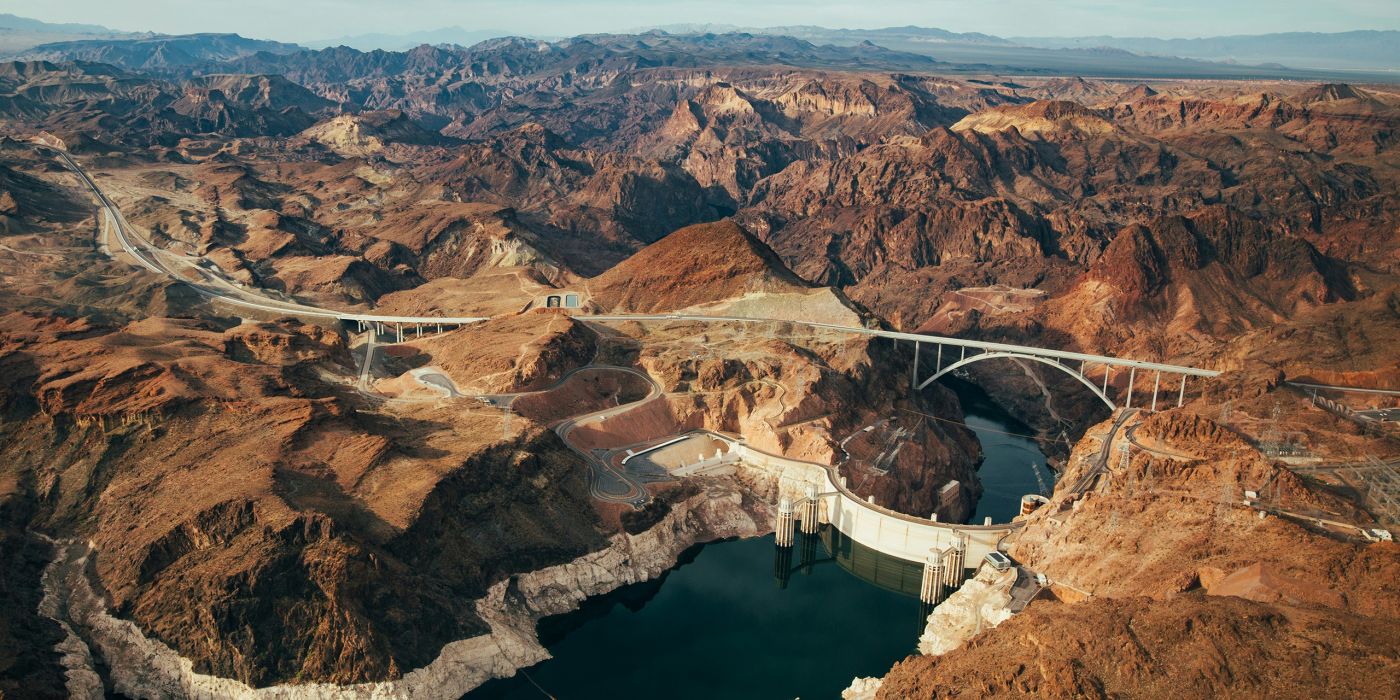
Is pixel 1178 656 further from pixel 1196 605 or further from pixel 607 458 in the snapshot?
pixel 607 458

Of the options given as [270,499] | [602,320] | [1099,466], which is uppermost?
[270,499]

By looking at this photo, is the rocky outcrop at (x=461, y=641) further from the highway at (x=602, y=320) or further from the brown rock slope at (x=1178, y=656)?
the brown rock slope at (x=1178, y=656)

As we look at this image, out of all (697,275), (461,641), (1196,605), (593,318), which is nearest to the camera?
(1196,605)

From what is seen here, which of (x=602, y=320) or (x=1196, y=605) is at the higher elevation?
(x=1196, y=605)

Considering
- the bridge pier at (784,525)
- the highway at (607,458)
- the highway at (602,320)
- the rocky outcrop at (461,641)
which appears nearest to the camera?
the rocky outcrop at (461,641)

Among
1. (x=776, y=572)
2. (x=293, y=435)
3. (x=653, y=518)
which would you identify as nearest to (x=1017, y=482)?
(x=776, y=572)

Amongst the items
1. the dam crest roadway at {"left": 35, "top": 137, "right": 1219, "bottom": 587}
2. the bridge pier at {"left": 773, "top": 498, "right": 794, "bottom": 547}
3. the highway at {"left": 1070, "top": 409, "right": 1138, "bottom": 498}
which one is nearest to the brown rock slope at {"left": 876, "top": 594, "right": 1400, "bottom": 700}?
the highway at {"left": 1070, "top": 409, "right": 1138, "bottom": 498}

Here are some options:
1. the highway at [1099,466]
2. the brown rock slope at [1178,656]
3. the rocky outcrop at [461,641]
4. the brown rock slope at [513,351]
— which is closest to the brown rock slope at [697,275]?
the brown rock slope at [513,351]

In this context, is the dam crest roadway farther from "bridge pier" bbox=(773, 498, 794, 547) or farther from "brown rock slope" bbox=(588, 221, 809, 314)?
"brown rock slope" bbox=(588, 221, 809, 314)

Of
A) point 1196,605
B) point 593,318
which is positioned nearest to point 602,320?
point 593,318
